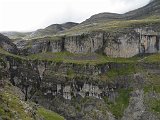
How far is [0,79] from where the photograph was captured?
370ft

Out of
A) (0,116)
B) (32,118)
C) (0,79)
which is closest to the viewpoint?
(0,116)

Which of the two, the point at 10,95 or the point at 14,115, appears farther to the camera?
the point at 10,95

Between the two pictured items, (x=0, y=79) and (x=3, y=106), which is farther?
(x=0, y=79)

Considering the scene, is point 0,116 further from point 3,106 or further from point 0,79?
point 0,79

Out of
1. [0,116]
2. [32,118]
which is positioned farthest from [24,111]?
[0,116]

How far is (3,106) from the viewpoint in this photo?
96.8m

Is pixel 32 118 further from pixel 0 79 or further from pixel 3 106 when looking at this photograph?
pixel 0 79

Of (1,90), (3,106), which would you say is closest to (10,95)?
(1,90)

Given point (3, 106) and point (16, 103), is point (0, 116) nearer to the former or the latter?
point (3, 106)

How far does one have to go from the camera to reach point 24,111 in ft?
338

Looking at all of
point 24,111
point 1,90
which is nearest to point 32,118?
point 24,111

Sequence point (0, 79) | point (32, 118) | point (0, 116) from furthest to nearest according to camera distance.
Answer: point (0, 79) → point (32, 118) → point (0, 116)

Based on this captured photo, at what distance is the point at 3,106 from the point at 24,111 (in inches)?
284

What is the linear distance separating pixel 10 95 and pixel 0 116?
17770mm
